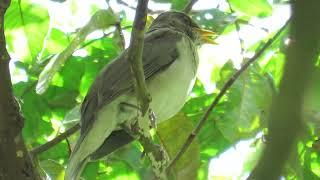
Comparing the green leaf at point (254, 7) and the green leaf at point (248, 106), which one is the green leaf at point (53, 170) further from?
the green leaf at point (254, 7)

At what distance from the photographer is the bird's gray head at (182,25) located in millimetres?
4527

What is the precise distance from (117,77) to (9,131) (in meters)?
1.24

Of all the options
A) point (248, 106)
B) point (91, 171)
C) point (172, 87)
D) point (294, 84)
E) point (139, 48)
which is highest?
point (294, 84)

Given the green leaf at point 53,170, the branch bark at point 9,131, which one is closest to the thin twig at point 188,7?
the green leaf at point 53,170

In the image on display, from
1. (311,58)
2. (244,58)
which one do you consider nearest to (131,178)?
(244,58)

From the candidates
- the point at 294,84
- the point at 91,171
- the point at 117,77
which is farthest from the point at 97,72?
the point at 294,84

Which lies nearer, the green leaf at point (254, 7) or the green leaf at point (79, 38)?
the green leaf at point (79, 38)

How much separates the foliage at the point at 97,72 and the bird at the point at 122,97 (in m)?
0.15

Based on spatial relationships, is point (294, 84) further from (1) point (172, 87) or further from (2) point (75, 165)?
(1) point (172, 87)

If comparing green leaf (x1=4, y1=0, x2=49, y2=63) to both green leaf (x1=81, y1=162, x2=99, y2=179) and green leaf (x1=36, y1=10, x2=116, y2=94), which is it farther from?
green leaf (x1=81, y1=162, x2=99, y2=179)

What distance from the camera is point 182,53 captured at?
13.0 feet

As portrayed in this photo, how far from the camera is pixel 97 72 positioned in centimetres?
390

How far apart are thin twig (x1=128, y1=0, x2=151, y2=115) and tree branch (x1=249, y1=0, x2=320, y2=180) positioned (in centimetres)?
125

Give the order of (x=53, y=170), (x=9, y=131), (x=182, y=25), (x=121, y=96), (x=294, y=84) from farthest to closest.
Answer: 1. (x=182, y=25)
2. (x=121, y=96)
3. (x=53, y=170)
4. (x=9, y=131)
5. (x=294, y=84)
